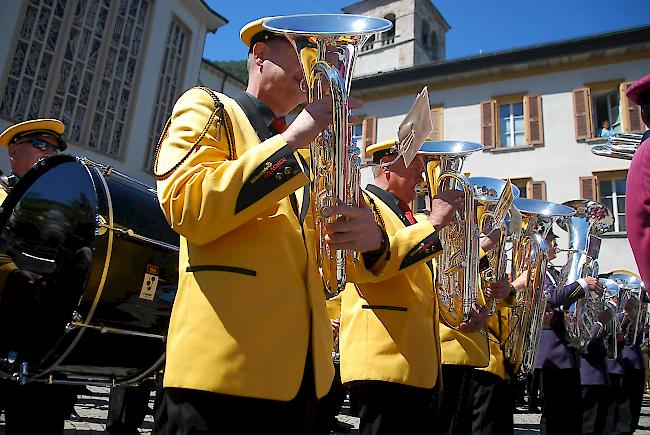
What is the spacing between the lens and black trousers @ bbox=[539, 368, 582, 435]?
18.5 ft

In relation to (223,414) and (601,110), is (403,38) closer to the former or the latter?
(601,110)

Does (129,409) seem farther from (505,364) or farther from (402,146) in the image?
(402,146)

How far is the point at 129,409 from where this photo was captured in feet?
16.6

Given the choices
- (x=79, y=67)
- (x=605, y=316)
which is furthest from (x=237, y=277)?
(x=79, y=67)

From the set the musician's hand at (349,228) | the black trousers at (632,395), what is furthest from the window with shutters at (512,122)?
the musician's hand at (349,228)

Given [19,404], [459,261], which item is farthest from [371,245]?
[19,404]

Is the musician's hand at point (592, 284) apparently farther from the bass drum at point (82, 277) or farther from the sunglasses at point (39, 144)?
the sunglasses at point (39, 144)

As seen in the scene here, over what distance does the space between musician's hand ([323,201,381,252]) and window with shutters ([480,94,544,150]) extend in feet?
58.6

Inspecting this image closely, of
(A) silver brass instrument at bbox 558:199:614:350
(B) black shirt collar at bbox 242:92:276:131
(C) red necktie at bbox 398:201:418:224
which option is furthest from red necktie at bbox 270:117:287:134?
(A) silver brass instrument at bbox 558:199:614:350

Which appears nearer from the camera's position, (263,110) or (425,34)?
(263,110)

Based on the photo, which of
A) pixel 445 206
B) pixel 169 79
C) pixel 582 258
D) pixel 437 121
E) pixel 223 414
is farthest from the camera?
pixel 437 121

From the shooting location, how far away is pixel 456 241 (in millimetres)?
3672

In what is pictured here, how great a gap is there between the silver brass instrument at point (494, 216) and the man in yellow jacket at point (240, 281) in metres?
2.56

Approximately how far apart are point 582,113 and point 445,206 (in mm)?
16903
